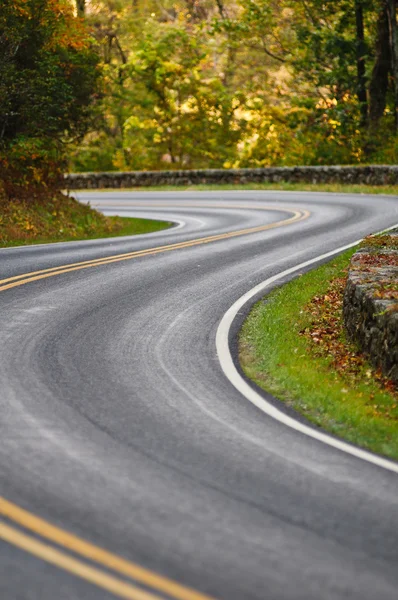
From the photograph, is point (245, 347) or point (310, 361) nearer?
point (310, 361)

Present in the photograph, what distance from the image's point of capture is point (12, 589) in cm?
421

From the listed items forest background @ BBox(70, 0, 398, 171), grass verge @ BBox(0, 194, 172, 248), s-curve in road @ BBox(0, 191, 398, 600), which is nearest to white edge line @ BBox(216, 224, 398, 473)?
s-curve in road @ BBox(0, 191, 398, 600)

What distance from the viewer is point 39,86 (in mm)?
20781

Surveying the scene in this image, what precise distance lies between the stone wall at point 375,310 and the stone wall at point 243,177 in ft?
62.6

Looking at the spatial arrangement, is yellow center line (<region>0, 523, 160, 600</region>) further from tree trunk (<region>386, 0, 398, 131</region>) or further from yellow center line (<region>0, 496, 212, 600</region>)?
tree trunk (<region>386, 0, 398, 131</region>)

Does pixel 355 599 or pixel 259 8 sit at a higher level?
pixel 259 8

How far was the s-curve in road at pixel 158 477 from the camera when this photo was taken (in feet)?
14.5

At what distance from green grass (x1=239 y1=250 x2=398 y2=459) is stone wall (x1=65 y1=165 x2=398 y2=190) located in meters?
18.6

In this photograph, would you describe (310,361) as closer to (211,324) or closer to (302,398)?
(302,398)

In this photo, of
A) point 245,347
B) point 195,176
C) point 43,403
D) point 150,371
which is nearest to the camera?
point 43,403

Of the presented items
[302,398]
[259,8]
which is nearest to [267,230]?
[302,398]

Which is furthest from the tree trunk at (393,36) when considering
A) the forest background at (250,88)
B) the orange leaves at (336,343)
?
the orange leaves at (336,343)

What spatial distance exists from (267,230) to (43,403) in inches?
526

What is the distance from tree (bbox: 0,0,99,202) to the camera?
19.9 metres
